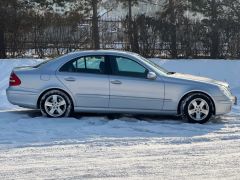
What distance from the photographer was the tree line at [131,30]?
19.7 metres

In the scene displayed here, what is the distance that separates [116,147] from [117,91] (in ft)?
8.48

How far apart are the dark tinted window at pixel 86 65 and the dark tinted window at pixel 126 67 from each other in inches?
9.5

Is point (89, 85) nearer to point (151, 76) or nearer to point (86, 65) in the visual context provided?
point (86, 65)

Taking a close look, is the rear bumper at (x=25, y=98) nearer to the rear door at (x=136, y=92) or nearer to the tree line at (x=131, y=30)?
the rear door at (x=136, y=92)

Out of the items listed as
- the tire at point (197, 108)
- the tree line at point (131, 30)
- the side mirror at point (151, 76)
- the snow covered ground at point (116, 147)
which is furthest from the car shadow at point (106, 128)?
the tree line at point (131, 30)

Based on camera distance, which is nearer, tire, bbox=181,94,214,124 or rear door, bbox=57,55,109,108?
tire, bbox=181,94,214,124

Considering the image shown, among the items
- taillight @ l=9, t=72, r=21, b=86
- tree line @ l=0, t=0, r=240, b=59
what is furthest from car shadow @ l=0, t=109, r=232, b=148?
tree line @ l=0, t=0, r=240, b=59

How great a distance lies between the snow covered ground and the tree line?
7905 millimetres

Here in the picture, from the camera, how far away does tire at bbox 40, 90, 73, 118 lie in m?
10.8

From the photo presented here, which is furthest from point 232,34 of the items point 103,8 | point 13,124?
point 13,124

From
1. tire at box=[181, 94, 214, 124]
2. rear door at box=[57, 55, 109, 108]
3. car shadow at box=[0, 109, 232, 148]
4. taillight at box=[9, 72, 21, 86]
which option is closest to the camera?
car shadow at box=[0, 109, 232, 148]

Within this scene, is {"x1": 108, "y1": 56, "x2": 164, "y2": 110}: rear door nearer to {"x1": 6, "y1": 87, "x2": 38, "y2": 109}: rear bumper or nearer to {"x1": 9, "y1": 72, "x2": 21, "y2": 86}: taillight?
{"x1": 6, "y1": 87, "x2": 38, "y2": 109}: rear bumper

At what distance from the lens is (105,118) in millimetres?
10922

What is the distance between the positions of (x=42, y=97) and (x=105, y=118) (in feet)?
4.40
